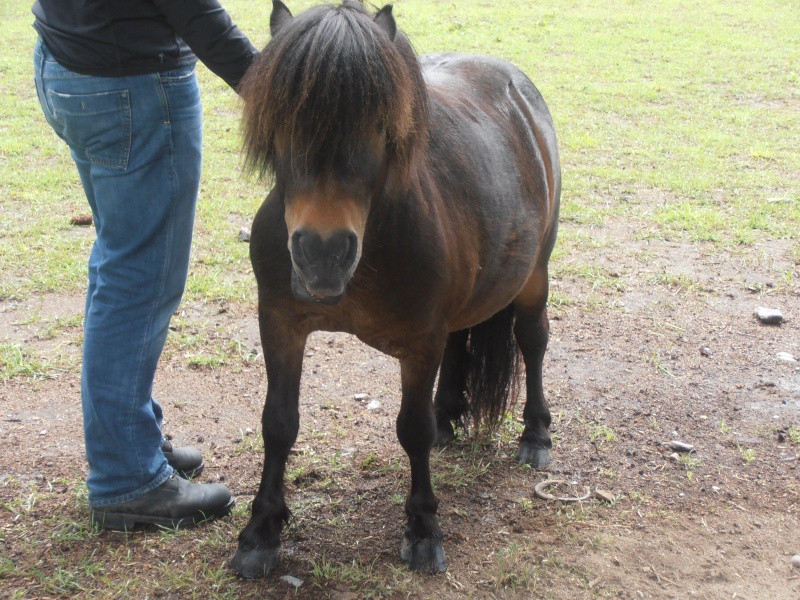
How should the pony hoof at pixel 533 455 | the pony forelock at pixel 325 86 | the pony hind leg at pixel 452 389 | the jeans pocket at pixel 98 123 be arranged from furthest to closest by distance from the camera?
the pony hind leg at pixel 452 389 < the pony hoof at pixel 533 455 < the jeans pocket at pixel 98 123 < the pony forelock at pixel 325 86

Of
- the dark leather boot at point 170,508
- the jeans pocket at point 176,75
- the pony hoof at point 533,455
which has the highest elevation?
the jeans pocket at point 176,75

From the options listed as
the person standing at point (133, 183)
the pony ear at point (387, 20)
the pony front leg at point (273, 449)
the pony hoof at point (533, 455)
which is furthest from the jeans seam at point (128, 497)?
the pony ear at point (387, 20)

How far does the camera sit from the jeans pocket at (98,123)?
2.53m

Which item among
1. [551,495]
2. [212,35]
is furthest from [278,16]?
[551,495]

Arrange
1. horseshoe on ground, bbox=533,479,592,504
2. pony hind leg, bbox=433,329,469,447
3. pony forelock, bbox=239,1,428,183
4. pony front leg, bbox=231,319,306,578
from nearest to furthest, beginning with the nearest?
pony forelock, bbox=239,1,428,183, pony front leg, bbox=231,319,306,578, horseshoe on ground, bbox=533,479,592,504, pony hind leg, bbox=433,329,469,447

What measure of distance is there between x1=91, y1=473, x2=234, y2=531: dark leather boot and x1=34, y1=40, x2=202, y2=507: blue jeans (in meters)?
0.04

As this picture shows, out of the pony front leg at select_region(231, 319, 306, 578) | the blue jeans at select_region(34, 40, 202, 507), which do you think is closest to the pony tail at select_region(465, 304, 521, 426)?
the pony front leg at select_region(231, 319, 306, 578)

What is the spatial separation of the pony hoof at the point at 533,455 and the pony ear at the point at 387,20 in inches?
80.5

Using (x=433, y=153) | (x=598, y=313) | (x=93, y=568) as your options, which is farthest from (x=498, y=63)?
(x=93, y=568)

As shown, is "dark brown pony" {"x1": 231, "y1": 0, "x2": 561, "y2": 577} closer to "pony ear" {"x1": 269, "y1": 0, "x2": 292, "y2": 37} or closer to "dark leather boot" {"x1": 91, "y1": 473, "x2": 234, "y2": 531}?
"pony ear" {"x1": 269, "y1": 0, "x2": 292, "y2": 37}

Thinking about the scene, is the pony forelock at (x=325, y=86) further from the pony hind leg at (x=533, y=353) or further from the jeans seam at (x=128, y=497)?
the pony hind leg at (x=533, y=353)

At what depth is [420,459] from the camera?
2994 millimetres

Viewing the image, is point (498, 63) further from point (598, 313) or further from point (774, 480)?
point (774, 480)

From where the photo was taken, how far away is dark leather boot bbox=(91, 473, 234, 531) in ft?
9.70
